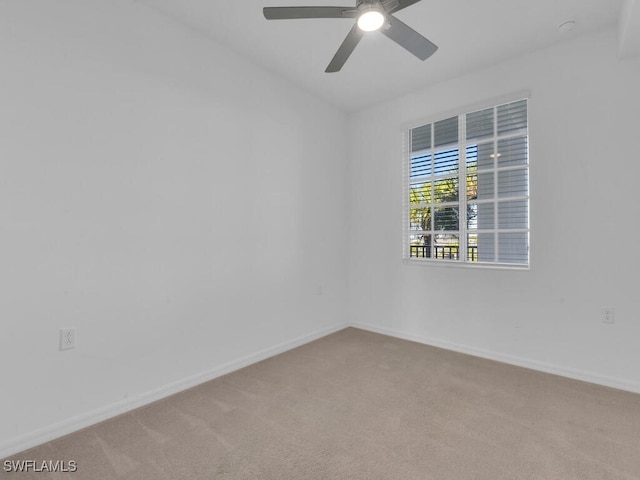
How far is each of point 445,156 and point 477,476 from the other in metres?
2.71

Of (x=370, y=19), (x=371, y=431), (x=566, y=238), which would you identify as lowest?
(x=371, y=431)

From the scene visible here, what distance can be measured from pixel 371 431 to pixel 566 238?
2135 mm

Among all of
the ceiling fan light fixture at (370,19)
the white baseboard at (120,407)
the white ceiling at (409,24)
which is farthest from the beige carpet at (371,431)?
the white ceiling at (409,24)

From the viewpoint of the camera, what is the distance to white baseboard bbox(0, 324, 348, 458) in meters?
1.72

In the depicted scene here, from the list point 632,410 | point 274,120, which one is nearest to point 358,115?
point 274,120

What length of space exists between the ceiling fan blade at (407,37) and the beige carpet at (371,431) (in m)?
2.24

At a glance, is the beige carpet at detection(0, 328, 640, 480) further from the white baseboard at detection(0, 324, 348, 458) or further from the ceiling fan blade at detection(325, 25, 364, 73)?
the ceiling fan blade at detection(325, 25, 364, 73)

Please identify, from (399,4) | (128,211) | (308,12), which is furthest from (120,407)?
(399,4)

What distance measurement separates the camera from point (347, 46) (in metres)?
1.92

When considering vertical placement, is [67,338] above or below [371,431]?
above

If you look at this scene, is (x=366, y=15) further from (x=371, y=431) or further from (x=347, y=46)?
(x=371, y=431)

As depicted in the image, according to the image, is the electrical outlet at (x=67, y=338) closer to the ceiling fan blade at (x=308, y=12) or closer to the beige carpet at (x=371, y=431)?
the beige carpet at (x=371, y=431)

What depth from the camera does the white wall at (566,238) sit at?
2.38 meters

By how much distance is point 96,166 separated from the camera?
6.53 feet
